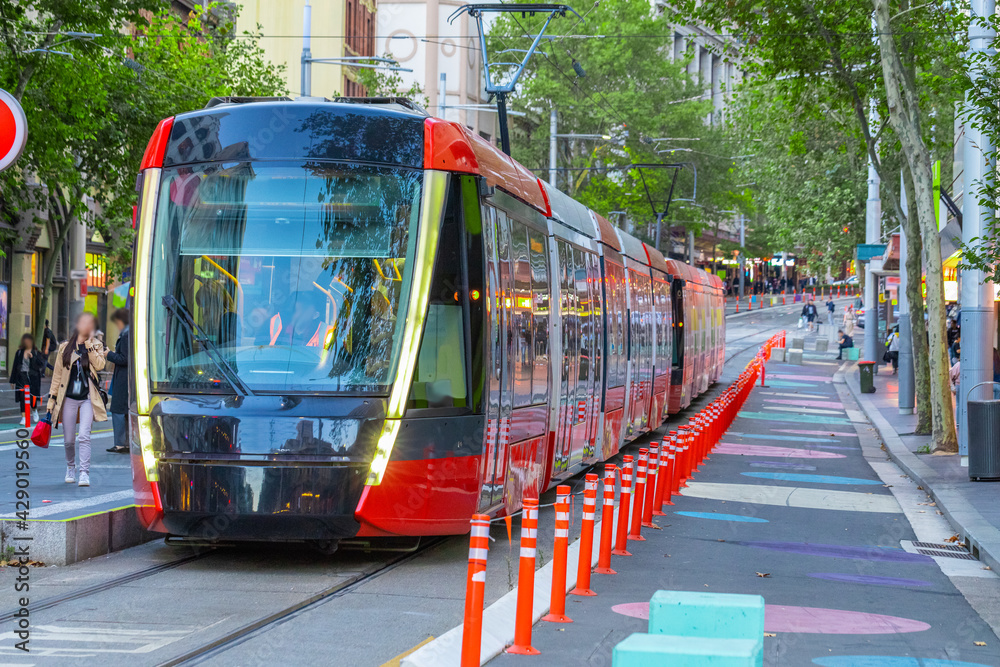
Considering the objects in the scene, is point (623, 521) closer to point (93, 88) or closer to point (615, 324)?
point (615, 324)

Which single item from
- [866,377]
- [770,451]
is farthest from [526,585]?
[866,377]

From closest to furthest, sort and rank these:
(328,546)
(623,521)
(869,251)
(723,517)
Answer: (328,546), (623,521), (723,517), (869,251)

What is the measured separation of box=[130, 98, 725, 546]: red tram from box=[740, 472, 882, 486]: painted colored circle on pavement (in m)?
8.57

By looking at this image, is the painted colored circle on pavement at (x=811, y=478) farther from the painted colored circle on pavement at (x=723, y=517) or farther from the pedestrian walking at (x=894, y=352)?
the pedestrian walking at (x=894, y=352)

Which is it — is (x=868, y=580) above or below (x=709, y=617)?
below

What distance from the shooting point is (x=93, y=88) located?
2450 cm

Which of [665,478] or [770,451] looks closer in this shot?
[665,478]

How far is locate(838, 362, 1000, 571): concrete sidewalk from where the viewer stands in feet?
40.4

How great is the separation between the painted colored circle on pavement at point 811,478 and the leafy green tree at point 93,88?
12.1 m

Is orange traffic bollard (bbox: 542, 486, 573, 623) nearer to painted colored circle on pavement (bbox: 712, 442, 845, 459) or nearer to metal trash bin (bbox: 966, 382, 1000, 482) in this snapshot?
metal trash bin (bbox: 966, 382, 1000, 482)

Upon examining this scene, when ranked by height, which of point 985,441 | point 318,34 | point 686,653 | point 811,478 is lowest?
point 811,478

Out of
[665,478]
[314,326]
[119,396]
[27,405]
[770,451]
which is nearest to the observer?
[314,326]

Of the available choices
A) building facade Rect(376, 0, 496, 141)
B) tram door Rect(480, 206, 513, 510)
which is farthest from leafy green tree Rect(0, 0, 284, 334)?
building facade Rect(376, 0, 496, 141)

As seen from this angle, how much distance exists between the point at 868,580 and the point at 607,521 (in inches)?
87.6
